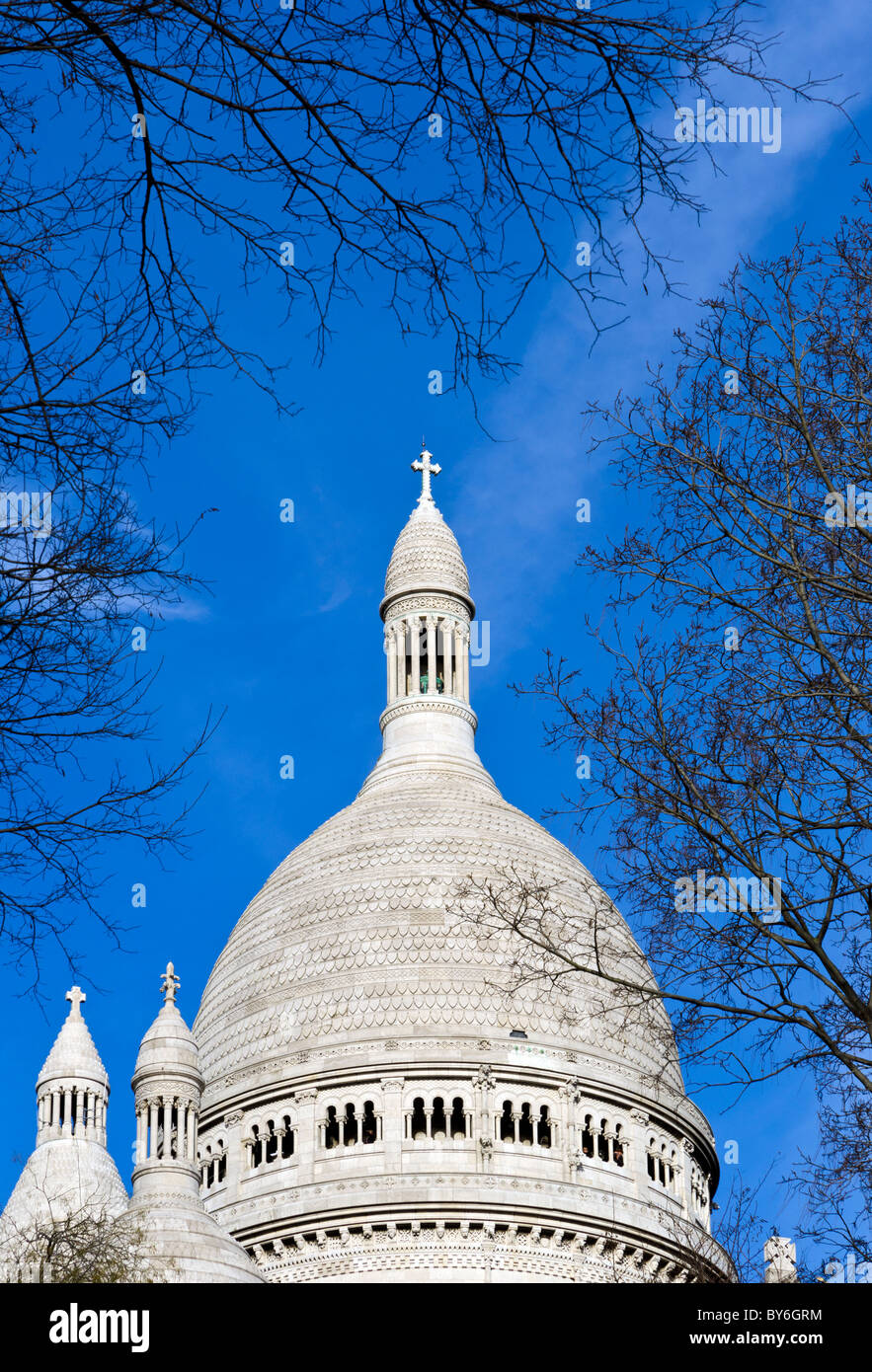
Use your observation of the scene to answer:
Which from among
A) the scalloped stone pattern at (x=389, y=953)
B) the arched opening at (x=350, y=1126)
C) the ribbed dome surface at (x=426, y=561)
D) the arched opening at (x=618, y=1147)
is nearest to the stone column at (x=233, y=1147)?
the scalloped stone pattern at (x=389, y=953)

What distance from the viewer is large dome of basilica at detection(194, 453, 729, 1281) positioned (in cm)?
6400

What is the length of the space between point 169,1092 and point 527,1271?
13321mm

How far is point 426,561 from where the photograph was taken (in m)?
85.5

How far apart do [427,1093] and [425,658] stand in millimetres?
22339

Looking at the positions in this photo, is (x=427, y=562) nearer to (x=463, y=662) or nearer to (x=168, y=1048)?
(x=463, y=662)

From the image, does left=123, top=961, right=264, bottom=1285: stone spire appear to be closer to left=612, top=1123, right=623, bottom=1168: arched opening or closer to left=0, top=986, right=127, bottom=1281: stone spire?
left=0, top=986, right=127, bottom=1281: stone spire

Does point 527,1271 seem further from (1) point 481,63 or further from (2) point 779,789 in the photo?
(1) point 481,63

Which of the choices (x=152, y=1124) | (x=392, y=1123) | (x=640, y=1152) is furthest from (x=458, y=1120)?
(x=152, y=1124)

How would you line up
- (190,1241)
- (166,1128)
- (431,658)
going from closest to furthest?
(190,1241), (166,1128), (431,658)

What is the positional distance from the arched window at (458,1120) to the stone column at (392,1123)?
5.04 ft
